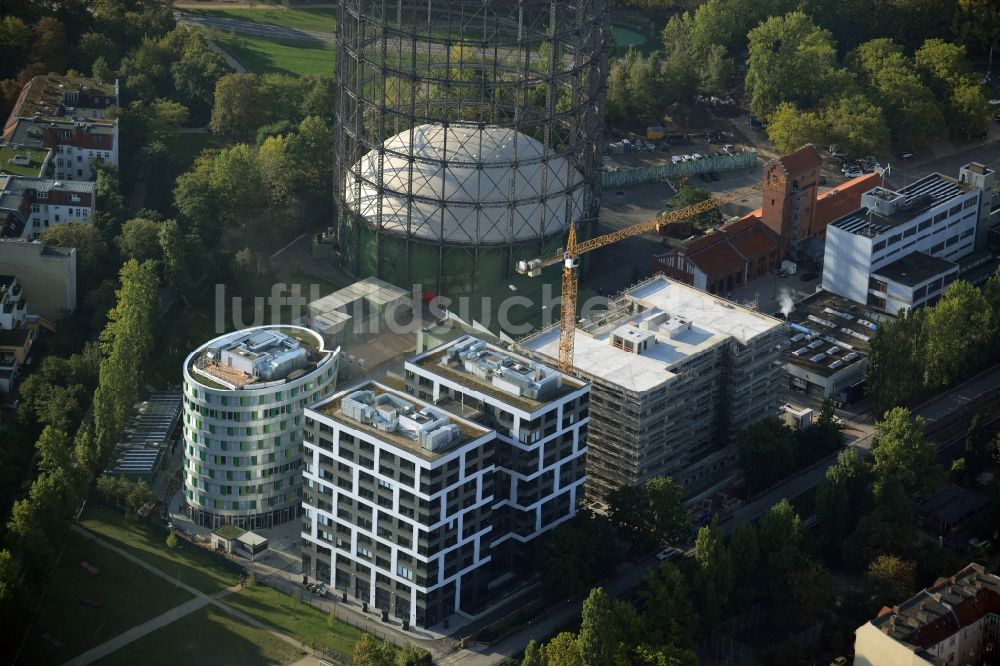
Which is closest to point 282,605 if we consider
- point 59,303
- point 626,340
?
point 626,340

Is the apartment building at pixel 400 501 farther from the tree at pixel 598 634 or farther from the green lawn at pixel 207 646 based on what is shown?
the tree at pixel 598 634

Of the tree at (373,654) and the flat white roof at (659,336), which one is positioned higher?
the flat white roof at (659,336)

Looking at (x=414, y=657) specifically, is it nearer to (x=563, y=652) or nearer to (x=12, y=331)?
(x=563, y=652)

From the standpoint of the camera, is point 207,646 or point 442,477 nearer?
point 442,477

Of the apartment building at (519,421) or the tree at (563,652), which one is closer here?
the tree at (563,652)

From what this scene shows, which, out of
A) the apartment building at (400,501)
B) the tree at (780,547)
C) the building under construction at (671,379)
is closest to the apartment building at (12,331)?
the apartment building at (400,501)

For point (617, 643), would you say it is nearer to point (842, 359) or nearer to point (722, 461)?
point (722, 461)

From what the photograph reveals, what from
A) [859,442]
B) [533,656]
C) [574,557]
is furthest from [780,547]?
[533,656]

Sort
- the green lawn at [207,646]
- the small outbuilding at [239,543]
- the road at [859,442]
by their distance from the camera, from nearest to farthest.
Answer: the green lawn at [207,646]
the small outbuilding at [239,543]
the road at [859,442]
